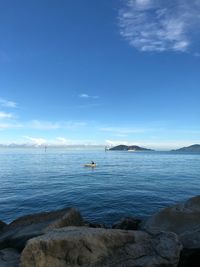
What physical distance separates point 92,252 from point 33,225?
230 inches

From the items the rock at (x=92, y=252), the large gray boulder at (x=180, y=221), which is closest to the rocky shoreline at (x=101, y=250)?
the rock at (x=92, y=252)

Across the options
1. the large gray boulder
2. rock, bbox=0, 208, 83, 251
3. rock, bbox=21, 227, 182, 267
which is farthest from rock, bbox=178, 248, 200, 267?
rock, bbox=0, 208, 83, 251

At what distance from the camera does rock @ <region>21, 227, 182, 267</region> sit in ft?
29.9

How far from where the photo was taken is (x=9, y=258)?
35.0 ft

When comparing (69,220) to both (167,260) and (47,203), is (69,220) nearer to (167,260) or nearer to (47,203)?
(167,260)

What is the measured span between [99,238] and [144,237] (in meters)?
1.97

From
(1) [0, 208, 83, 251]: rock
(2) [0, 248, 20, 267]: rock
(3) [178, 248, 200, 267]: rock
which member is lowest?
(3) [178, 248, 200, 267]: rock

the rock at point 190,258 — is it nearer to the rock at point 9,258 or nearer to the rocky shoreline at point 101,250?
the rocky shoreline at point 101,250

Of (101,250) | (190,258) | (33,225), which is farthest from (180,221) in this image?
(33,225)

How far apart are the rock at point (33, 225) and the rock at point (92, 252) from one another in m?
2.83

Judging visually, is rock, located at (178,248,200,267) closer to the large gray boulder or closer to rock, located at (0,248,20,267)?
the large gray boulder

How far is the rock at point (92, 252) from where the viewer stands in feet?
29.9

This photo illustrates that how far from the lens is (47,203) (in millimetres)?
34281

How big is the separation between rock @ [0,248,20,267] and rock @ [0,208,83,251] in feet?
2.24
